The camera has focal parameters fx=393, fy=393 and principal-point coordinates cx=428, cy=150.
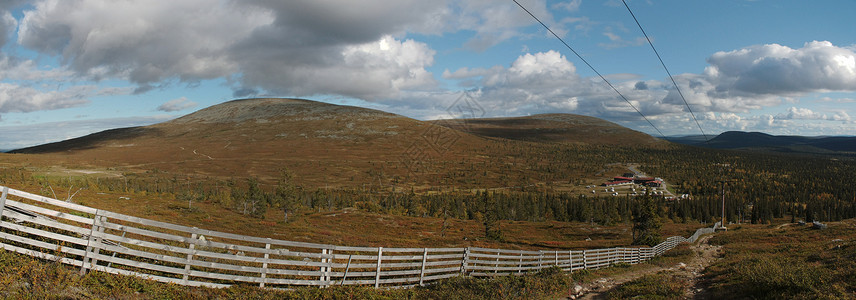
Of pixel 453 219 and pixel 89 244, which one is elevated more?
pixel 89 244

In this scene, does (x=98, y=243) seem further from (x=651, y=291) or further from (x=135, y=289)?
(x=651, y=291)

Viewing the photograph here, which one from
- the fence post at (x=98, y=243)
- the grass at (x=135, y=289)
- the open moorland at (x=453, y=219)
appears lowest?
the open moorland at (x=453, y=219)

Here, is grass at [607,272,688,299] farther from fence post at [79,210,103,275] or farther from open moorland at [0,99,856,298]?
fence post at [79,210,103,275]

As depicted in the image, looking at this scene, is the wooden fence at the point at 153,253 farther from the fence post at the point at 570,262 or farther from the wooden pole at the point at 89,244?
the fence post at the point at 570,262

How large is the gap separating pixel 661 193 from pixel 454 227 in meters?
158

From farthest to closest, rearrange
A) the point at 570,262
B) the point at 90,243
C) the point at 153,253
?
Answer: 1. the point at 570,262
2. the point at 153,253
3. the point at 90,243

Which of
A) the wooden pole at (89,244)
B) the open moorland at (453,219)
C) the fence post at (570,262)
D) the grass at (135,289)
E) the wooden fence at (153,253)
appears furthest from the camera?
the fence post at (570,262)

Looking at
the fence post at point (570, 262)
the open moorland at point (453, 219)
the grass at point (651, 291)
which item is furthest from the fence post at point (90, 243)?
the fence post at point (570, 262)

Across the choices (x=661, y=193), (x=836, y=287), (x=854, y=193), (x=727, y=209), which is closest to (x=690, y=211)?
(x=727, y=209)

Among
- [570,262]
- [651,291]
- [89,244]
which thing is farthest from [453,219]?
[89,244]

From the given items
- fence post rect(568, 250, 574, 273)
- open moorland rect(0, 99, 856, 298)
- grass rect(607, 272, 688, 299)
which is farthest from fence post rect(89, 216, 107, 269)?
fence post rect(568, 250, 574, 273)

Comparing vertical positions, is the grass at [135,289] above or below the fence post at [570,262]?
above

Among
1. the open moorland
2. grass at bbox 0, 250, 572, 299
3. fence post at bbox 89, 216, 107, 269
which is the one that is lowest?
the open moorland

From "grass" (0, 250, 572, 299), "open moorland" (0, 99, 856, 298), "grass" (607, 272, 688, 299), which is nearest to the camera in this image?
"grass" (0, 250, 572, 299)
